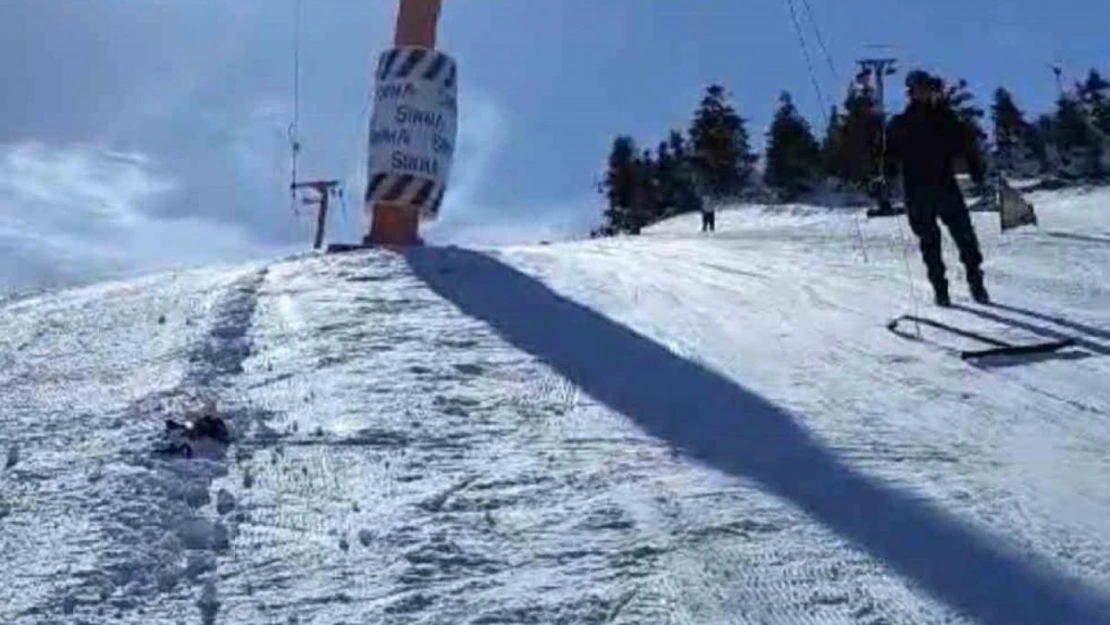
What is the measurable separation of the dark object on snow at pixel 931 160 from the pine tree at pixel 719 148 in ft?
189

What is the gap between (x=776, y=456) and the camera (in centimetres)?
630

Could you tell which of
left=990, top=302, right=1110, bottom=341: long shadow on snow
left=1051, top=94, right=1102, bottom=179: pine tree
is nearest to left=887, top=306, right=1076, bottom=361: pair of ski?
left=990, top=302, right=1110, bottom=341: long shadow on snow

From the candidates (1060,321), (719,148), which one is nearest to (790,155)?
(719,148)

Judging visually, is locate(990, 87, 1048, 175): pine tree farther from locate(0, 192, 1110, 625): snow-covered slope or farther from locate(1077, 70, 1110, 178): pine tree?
locate(0, 192, 1110, 625): snow-covered slope

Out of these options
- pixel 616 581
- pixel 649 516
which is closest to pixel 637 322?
pixel 649 516

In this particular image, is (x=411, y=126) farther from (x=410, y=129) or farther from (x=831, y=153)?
(x=831, y=153)

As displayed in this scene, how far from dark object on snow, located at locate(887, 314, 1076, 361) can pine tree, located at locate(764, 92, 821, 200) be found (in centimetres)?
5904

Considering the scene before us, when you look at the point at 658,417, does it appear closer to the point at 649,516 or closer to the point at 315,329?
the point at 649,516

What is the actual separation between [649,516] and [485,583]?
787mm

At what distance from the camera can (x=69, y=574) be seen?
4941 millimetres

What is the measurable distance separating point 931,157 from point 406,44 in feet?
18.8

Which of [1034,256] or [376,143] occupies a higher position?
[376,143]

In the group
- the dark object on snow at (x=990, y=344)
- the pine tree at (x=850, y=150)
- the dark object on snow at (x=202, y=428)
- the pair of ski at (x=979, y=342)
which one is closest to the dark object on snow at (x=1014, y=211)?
the pair of ski at (x=979, y=342)

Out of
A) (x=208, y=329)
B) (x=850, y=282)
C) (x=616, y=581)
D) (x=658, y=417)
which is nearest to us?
(x=616, y=581)
